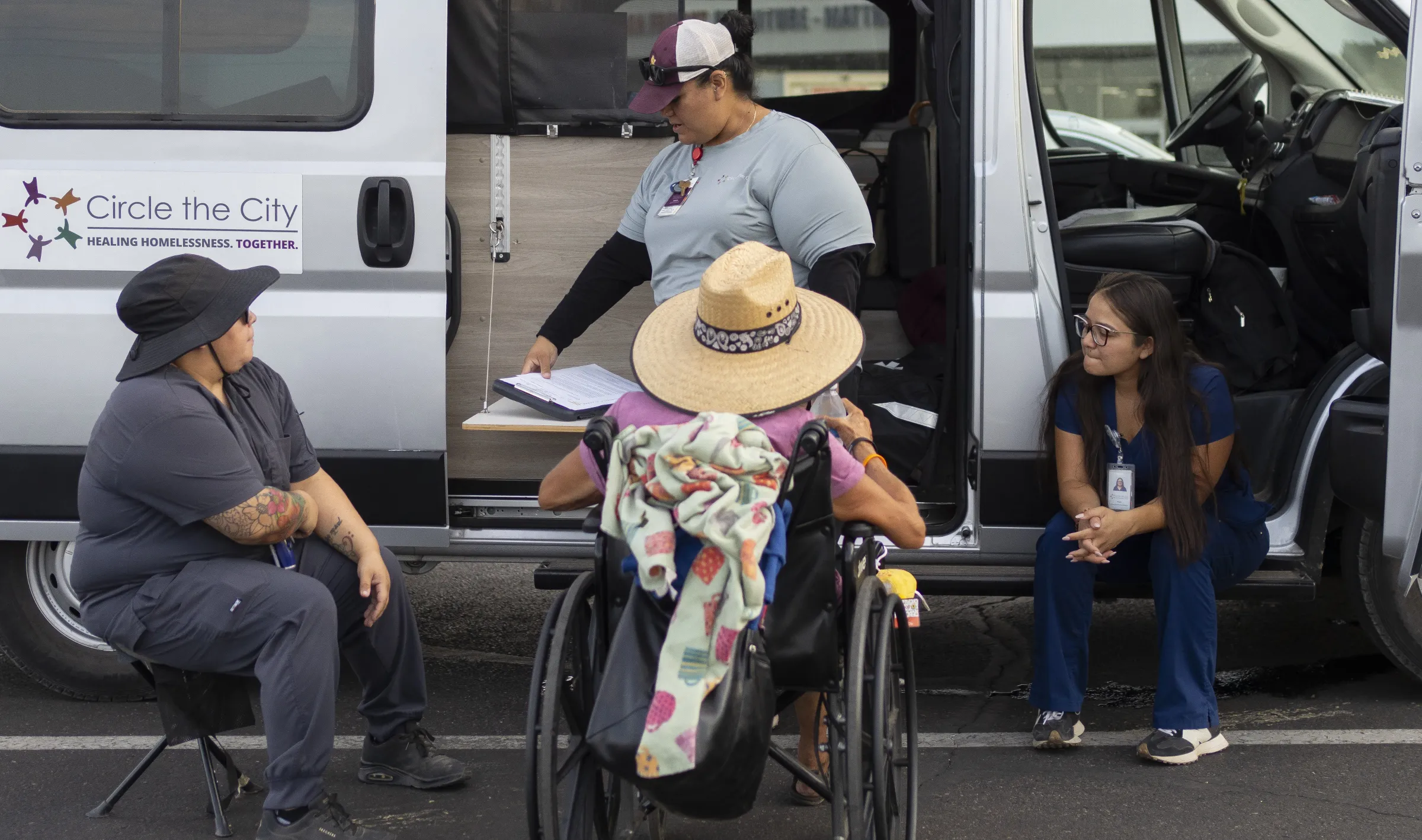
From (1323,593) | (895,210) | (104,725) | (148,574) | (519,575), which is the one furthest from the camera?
(519,575)

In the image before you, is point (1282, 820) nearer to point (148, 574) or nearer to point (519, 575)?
point (148, 574)

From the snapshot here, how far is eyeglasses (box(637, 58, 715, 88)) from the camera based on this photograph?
135 inches

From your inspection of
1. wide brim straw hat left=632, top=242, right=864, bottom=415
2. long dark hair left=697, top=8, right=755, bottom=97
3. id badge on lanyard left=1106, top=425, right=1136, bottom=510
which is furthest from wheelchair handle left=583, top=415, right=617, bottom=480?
id badge on lanyard left=1106, top=425, right=1136, bottom=510

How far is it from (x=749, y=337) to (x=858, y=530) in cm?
43

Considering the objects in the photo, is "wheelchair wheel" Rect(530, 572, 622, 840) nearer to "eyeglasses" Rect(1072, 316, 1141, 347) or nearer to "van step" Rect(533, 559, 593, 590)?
"van step" Rect(533, 559, 593, 590)

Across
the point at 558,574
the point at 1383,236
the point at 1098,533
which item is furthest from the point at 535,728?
the point at 1383,236

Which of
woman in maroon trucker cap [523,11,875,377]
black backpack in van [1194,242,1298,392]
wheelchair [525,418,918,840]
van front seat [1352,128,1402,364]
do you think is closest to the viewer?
wheelchair [525,418,918,840]

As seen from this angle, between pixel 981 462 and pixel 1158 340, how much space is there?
1.79 ft

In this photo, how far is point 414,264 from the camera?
3.69m

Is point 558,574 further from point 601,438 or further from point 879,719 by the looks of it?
point 879,719

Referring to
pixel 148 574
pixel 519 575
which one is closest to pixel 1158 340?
pixel 148 574

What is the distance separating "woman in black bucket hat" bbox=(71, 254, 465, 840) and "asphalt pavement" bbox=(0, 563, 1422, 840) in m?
0.42

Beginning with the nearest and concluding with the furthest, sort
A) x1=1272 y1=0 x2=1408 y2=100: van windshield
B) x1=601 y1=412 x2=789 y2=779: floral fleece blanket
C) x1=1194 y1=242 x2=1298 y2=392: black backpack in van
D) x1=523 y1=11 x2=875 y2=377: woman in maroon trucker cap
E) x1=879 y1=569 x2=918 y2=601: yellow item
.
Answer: x1=601 y1=412 x2=789 y2=779: floral fleece blanket < x1=879 y1=569 x2=918 y2=601: yellow item < x1=523 y1=11 x2=875 y2=377: woman in maroon trucker cap < x1=1194 y1=242 x2=1298 y2=392: black backpack in van < x1=1272 y1=0 x2=1408 y2=100: van windshield

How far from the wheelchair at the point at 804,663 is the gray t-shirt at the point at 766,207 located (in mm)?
963
